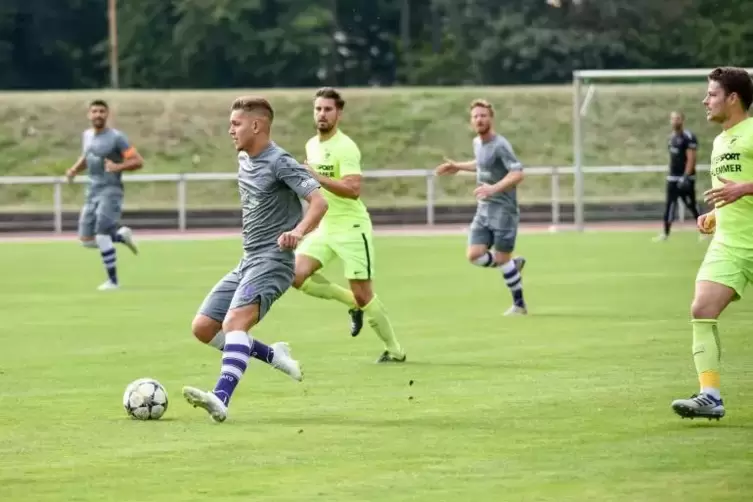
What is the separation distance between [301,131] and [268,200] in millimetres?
40910

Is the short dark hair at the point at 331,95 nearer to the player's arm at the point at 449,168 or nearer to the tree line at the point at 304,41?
the player's arm at the point at 449,168

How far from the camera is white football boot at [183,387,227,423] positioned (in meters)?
9.92

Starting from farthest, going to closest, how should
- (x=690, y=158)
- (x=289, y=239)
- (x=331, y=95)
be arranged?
(x=690, y=158)
(x=331, y=95)
(x=289, y=239)

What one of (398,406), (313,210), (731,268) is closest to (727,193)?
(731,268)

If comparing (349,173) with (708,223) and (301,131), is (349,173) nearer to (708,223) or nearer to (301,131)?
(708,223)

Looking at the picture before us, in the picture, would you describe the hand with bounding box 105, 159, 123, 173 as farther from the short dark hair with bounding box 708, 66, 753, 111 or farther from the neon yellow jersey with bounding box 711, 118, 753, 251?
the short dark hair with bounding box 708, 66, 753, 111

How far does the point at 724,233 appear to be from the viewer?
10148mm

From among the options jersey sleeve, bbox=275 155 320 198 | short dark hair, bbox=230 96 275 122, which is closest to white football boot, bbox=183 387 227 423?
jersey sleeve, bbox=275 155 320 198

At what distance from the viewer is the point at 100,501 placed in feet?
25.7

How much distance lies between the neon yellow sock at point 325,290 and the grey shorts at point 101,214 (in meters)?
8.00

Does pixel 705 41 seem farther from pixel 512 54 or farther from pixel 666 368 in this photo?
pixel 666 368

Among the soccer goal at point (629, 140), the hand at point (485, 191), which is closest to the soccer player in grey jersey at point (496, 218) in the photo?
the hand at point (485, 191)

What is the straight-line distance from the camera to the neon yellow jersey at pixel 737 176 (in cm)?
1009

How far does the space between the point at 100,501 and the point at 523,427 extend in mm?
2891
